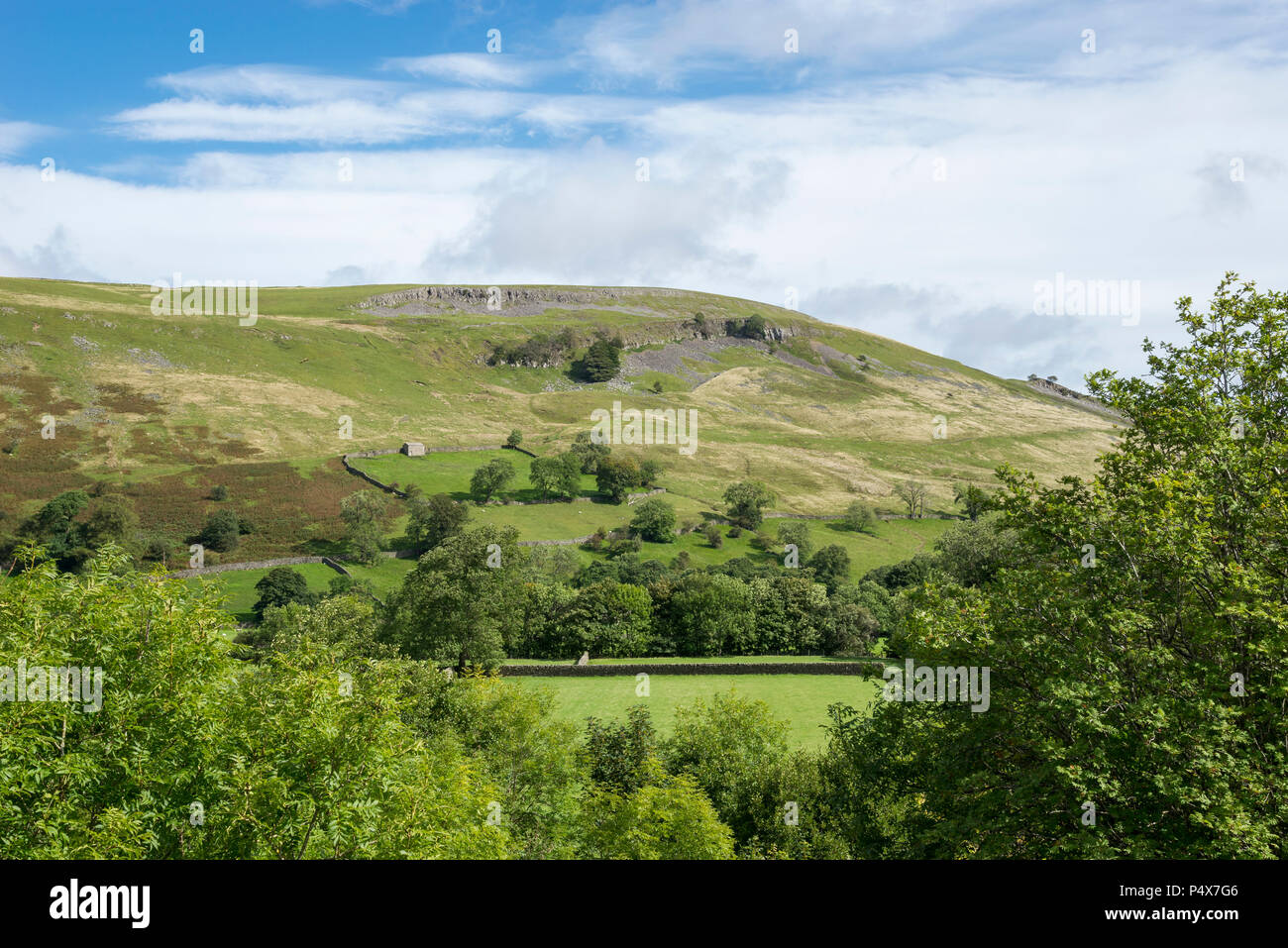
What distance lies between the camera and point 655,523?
121062 millimetres

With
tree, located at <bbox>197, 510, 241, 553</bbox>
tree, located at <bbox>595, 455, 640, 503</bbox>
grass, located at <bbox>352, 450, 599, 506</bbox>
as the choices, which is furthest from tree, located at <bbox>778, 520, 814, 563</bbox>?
tree, located at <bbox>197, 510, 241, 553</bbox>

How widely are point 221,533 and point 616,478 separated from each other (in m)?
58.8

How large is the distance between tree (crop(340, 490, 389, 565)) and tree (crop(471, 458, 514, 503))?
16139mm

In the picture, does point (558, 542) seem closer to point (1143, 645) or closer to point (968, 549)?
point (968, 549)

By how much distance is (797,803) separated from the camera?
40.5m

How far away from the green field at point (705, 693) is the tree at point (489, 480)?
6374 cm

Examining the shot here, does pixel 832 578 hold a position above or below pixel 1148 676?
below

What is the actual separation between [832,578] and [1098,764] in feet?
302

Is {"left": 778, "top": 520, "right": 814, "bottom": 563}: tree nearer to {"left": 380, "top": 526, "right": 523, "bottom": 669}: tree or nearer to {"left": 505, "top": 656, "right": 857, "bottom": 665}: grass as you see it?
{"left": 505, "top": 656, "right": 857, "bottom": 665}: grass

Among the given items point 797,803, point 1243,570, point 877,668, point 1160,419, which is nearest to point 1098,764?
point 1243,570

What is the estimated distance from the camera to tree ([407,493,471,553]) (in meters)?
108

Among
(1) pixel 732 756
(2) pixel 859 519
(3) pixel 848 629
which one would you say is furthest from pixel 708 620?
(2) pixel 859 519

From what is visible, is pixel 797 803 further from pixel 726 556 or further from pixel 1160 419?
pixel 726 556

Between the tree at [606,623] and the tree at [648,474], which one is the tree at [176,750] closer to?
the tree at [606,623]
